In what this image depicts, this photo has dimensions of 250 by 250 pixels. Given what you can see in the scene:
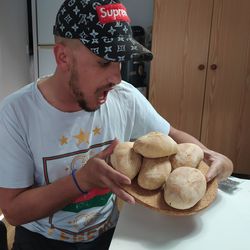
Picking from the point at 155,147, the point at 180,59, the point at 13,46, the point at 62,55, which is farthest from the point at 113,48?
the point at 13,46

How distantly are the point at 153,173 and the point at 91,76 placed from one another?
0.32 metres

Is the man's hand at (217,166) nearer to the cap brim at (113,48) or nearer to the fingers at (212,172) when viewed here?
the fingers at (212,172)

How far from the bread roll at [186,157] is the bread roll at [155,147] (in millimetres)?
21

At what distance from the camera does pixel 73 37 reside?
2.61 ft

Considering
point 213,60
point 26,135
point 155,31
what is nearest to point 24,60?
point 155,31

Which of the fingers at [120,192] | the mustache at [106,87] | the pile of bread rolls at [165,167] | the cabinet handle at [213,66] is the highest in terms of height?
the mustache at [106,87]

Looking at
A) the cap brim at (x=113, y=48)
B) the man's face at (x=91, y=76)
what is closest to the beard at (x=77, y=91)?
the man's face at (x=91, y=76)

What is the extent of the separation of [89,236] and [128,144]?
37 centimetres

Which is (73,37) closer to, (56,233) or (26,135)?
(26,135)

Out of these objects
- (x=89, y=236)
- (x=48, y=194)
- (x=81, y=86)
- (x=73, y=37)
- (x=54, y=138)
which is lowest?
(x=89, y=236)

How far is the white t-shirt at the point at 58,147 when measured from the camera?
2.80 ft

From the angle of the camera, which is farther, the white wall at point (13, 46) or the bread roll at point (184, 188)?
the white wall at point (13, 46)

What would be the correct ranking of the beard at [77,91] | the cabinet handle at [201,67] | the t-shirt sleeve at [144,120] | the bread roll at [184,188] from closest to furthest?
the bread roll at [184,188], the beard at [77,91], the t-shirt sleeve at [144,120], the cabinet handle at [201,67]

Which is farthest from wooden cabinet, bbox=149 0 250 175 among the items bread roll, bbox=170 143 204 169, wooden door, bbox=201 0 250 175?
bread roll, bbox=170 143 204 169
